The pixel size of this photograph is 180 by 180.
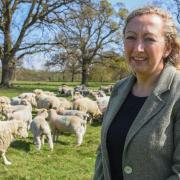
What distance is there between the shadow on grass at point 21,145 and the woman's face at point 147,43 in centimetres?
758

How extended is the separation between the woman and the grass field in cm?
505

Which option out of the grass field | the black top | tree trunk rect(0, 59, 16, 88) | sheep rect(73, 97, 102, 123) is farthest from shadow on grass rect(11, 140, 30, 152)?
tree trunk rect(0, 59, 16, 88)

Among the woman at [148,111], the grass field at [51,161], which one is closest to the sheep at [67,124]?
the grass field at [51,161]

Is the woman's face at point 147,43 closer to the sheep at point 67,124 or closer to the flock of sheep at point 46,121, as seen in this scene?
the flock of sheep at point 46,121

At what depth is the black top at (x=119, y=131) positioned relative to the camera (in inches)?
99.2

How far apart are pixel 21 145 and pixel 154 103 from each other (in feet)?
26.8

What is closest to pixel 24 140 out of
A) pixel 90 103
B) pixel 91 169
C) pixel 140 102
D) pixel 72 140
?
pixel 72 140

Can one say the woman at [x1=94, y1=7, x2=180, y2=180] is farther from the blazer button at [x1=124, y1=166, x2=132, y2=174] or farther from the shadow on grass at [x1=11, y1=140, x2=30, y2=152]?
the shadow on grass at [x1=11, y1=140, x2=30, y2=152]

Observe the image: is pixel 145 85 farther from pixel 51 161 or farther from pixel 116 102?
pixel 51 161

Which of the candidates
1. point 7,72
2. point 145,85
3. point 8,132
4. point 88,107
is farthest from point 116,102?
point 7,72

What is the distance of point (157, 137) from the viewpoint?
2285 millimetres

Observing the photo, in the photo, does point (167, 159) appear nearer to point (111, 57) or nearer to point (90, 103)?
point (90, 103)

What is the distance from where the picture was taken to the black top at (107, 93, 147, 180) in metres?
2.52

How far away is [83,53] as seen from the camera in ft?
159
